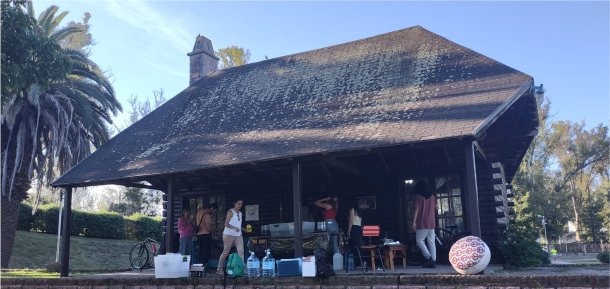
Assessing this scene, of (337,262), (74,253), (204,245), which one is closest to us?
(337,262)

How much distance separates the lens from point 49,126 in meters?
20.0

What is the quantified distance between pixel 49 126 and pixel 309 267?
587 inches

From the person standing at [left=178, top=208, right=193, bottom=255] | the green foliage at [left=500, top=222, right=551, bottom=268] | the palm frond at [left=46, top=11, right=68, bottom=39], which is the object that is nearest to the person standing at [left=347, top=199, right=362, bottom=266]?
the green foliage at [left=500, top=222, right=551, bottom=268]

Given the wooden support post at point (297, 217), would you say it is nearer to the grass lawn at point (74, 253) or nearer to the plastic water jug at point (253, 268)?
the plastic water jug at point (253, 268)

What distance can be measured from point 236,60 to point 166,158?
86.0 ft

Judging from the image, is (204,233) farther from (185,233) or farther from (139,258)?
(139,258)

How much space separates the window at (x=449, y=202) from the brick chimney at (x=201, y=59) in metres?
11.9

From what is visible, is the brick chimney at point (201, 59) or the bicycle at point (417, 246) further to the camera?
the brick chimney at point (201, 59)

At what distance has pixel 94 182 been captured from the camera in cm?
1297

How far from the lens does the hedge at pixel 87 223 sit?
25.2 m

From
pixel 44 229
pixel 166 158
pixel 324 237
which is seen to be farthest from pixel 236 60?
pixel 324 237

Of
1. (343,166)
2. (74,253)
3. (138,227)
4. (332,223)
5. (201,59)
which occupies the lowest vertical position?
(74,253)

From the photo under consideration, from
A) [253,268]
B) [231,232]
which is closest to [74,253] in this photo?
[231,232]

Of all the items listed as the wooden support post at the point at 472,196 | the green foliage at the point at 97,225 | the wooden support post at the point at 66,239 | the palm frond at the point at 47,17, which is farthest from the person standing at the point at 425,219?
the green foliage at the point at 97,225
